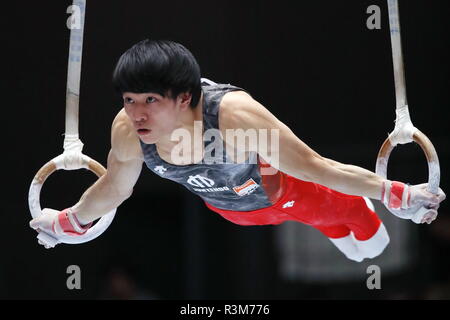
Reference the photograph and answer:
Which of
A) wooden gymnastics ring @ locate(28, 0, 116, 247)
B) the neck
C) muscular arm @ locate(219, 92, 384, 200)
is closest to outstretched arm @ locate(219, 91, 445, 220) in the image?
muscular arm @ locate(219, 92, 384, 200)

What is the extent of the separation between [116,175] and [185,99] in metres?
0.58

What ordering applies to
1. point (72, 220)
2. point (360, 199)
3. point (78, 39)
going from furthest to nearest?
point (360, 199)
point (72, 220)
point (78, 39)

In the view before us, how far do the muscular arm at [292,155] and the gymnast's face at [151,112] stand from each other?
0.66ft

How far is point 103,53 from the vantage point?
5.55 meters

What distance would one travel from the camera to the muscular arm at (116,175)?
3582 mm

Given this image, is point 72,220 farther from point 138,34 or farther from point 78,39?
point 138,34

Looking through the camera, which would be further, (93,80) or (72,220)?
(93,80)

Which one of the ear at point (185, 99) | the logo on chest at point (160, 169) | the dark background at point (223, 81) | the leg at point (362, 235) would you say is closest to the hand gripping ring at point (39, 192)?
the logo on chest at point (160, 169)

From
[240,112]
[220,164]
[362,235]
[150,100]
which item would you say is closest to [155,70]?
[150,100]

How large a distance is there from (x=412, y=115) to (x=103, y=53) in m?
2.18

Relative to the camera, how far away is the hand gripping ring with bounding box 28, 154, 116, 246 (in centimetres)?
371

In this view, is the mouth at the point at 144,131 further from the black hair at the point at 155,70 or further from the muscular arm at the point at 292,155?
the muscular arm at the point at 292,155

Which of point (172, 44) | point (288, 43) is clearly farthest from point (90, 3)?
point (172, 44)

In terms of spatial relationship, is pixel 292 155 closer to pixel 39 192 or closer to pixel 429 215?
pixel 429 215
